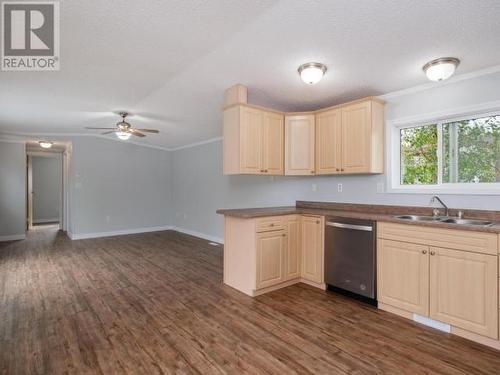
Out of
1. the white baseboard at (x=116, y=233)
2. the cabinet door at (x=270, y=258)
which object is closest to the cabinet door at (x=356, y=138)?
the cabinet door at (x=270, y=258)

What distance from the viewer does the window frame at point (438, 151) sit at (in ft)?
8.66

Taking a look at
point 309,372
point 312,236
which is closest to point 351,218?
point 312,236

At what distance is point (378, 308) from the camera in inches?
111

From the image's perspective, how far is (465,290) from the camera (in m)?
2.25

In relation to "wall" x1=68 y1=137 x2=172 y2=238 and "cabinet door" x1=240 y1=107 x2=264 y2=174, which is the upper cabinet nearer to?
"cabinet door" x1=240 y1=107 x2=264 y2=174

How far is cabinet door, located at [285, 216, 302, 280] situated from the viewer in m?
3.41

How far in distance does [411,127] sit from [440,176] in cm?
67

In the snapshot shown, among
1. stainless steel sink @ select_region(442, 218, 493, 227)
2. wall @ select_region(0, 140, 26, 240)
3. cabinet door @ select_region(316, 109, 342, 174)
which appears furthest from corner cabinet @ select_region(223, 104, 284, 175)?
wall @ select_region(0, 140, 26, 240)

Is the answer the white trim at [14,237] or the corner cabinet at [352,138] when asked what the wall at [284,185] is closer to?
the corner cabinet at [352,138]

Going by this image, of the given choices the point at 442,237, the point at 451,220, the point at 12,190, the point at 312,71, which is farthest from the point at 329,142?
the point at 12,190

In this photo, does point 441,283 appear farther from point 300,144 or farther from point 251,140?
point 251,140

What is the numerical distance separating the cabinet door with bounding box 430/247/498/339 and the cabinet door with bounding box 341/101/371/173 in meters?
1.22

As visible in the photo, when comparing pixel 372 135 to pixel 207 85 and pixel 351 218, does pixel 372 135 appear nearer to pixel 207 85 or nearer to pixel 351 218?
pixel 351 218

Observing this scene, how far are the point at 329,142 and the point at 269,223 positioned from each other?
1.33 m
